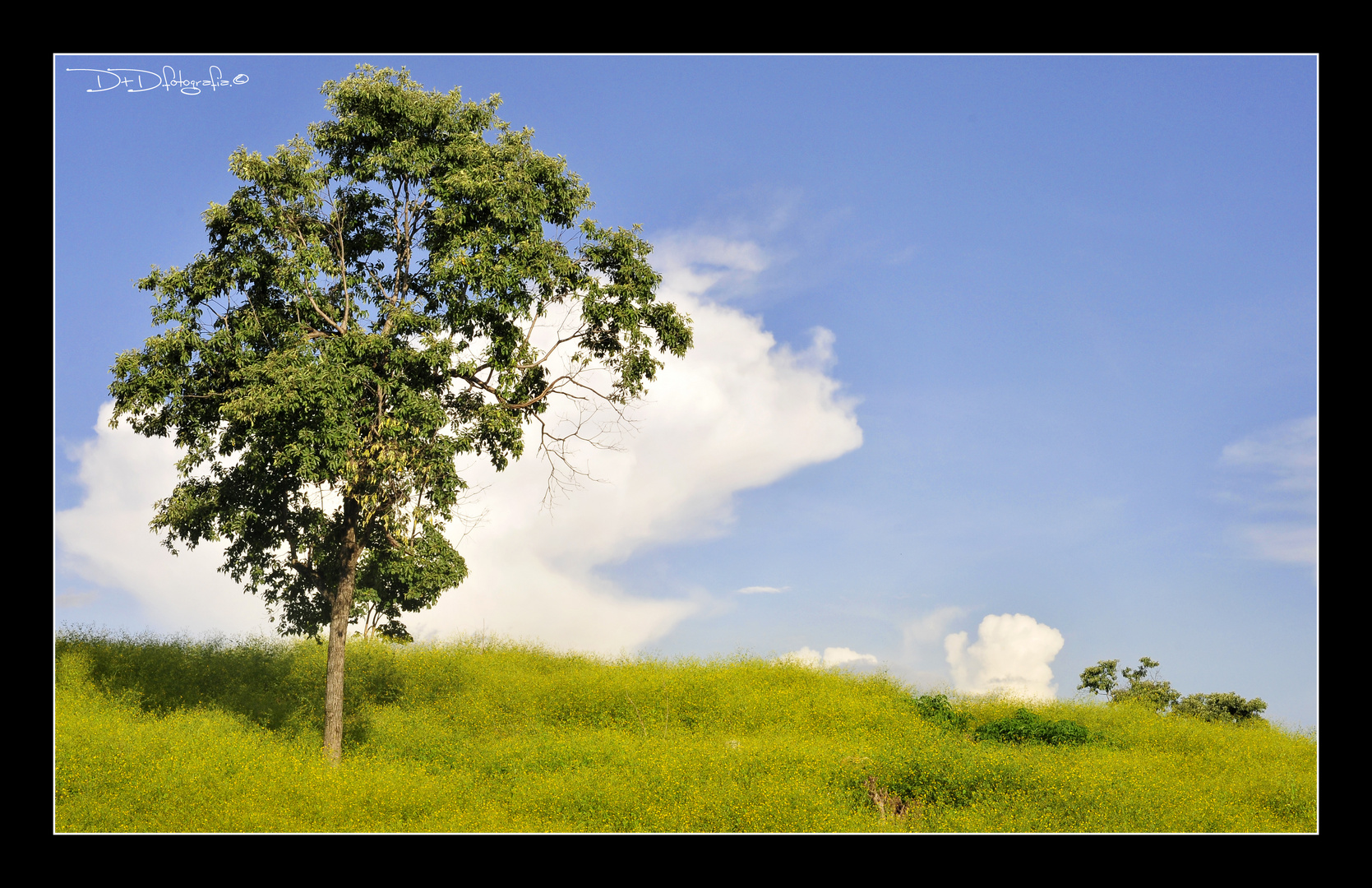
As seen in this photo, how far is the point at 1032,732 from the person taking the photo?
794 inches

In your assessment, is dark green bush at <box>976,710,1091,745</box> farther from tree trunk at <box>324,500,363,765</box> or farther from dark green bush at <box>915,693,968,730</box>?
tree trunk at <box>324,500,363,765</box>

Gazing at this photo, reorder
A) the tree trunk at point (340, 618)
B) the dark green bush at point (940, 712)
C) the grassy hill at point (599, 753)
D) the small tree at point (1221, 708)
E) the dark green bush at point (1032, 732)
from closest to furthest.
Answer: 1. the grassy hill at point (599, 753)
2. the tree trunk at point (340, 618)
3. the dark green bush at point (1032, 732)
4. the dark green bush at point (940, 712)
5. the small tree at point (1221, 708)

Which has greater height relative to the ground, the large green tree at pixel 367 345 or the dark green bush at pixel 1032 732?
the large green tree at pixel 367 345

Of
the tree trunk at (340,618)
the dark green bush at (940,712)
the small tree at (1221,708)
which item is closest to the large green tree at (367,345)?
the tree trunk at (340,618)

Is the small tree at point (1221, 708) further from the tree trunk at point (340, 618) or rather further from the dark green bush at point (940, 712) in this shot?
the tree trunk at point (340, 618)

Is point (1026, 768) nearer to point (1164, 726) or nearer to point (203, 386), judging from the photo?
point (1164, 726)

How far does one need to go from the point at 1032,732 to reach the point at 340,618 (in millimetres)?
16734

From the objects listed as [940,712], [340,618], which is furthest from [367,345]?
[940,712]

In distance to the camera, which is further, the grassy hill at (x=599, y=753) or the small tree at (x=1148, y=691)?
the small tree at (x=1148, y=691)

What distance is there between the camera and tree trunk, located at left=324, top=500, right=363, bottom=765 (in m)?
18.0

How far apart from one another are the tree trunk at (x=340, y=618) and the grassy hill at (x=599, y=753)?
106 cm

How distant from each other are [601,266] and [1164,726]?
64.7 feet

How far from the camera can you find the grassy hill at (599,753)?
14.8m

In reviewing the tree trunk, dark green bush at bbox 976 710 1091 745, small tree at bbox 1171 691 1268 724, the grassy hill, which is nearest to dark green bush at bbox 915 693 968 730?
the grassy hill
